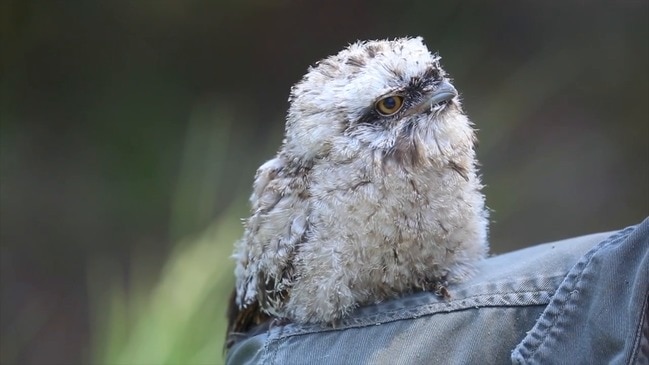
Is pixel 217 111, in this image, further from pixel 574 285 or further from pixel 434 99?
pixel 574 285

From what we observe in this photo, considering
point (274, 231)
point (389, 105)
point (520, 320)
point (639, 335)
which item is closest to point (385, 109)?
point (389, 105)

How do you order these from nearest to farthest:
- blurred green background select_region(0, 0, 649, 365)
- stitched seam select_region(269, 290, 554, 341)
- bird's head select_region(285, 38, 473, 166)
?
stitched seam select_region(269, 290, 554, 341)
bird's head select_region(285, 38, 473, 166)
blurred green background select_region(0, 0, 649, 365)

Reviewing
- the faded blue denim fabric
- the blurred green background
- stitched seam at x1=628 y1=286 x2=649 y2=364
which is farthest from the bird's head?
the blurred green background

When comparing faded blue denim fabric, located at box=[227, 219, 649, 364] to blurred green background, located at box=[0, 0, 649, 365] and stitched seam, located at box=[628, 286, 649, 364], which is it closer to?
stitched seam, located at box=[628, 286, 649, 364]

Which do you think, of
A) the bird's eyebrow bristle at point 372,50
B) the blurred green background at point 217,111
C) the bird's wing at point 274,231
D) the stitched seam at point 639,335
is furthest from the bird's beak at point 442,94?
the blurred green background at point 217,111

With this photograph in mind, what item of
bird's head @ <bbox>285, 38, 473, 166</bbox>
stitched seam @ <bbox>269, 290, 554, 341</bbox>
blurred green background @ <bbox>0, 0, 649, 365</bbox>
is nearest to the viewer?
stitched seam @ <bbox>269, 290, 554, 341</bbox>

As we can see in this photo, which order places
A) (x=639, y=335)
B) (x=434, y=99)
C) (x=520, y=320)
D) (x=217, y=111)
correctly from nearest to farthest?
(x=639, y=335), (x=520, y=320), (x=434, y=99), (x=217, y=111)
